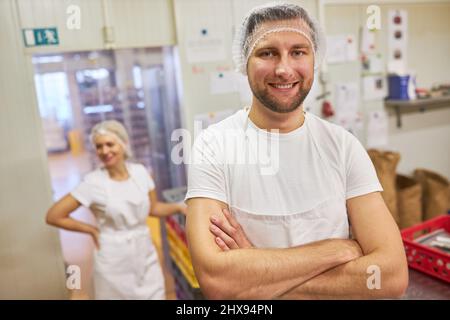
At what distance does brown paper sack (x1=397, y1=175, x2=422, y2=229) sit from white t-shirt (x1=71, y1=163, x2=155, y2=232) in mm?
1083

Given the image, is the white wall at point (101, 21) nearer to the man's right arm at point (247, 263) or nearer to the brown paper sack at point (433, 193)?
the man's right arm at point (247, 263)

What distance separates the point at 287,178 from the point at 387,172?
0.69m

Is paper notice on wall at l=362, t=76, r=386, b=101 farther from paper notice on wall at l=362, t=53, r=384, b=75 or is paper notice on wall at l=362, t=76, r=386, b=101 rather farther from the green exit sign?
the green exit sign

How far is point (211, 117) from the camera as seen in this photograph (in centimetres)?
100

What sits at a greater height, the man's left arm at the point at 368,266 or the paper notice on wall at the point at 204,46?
the paper notice on wall at the point at 204,46

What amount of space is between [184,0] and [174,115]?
140 cm

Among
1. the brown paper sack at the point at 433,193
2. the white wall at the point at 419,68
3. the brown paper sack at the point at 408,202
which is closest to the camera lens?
the white wall at the point at 419,68

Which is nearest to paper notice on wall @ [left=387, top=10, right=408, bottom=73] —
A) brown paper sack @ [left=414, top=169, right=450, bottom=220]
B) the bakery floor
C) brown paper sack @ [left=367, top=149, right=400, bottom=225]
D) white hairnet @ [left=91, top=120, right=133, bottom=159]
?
brown paper sack @ [left=367, top=149, right=400, bottom=225]

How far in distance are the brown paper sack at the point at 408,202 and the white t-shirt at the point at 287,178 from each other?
0.73m

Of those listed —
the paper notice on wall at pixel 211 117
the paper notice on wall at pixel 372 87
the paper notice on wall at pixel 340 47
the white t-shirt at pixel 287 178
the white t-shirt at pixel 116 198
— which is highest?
the paper notice on wall at pixel 340 47

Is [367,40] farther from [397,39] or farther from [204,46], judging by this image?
[204,46]

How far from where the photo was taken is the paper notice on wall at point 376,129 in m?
1.23

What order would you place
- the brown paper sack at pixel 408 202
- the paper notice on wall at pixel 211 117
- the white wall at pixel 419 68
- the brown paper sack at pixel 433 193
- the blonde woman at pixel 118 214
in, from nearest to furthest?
the paper notice on wall at pixel 211 117 < the white wall at pixel 419 68 < the brown paper sack at pixel 408 202 < the blonde woman at pixel 118 214 < the brown paper sack at pixel 433 193

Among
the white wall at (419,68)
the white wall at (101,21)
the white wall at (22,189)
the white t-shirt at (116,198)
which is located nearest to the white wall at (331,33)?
the white wall at (419,68)
